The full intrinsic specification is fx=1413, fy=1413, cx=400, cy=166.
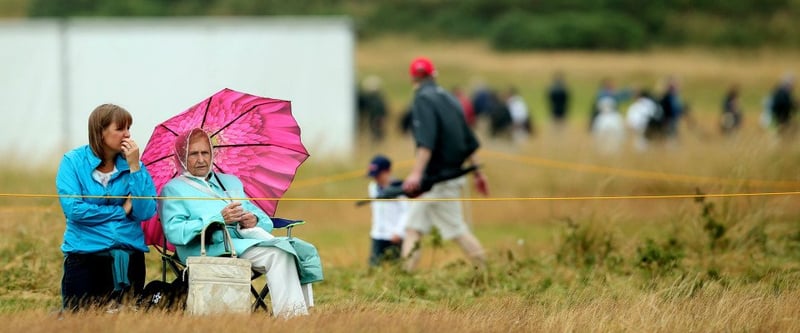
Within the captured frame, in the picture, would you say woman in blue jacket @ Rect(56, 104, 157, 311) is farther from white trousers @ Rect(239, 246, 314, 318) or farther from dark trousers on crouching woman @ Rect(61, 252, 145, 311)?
white trousers @ Rect(239, 246, 314, 318)

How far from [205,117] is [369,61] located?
45528 mm

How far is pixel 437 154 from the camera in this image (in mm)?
12109

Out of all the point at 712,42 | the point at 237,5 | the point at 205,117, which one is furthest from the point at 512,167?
the point at 712,42

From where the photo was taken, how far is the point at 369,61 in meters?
54.3

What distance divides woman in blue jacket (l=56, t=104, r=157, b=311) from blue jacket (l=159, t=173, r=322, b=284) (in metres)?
0.14

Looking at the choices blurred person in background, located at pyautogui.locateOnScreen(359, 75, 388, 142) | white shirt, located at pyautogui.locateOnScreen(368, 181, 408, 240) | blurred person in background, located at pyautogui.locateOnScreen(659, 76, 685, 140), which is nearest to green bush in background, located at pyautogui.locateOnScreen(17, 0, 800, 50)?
blurred person in background, located at pyautogui.locateOnScreen(359, 75, 388, 142)

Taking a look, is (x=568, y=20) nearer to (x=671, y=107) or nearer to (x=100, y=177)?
(x=671, y=107)

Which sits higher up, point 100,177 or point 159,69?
point 159,69

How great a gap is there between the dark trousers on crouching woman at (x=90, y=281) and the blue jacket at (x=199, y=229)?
335mm

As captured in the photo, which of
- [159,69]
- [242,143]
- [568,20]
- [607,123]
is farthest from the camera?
[568,20]

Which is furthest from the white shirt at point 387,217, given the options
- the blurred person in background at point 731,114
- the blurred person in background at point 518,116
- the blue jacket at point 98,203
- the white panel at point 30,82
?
the blurred person in background at point 731,114

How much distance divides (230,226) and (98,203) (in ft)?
2.57

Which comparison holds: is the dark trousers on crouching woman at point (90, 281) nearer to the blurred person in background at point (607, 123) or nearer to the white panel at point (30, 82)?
the blurred person in background at point (607, 123)

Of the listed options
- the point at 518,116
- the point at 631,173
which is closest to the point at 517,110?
the point at 518,116
